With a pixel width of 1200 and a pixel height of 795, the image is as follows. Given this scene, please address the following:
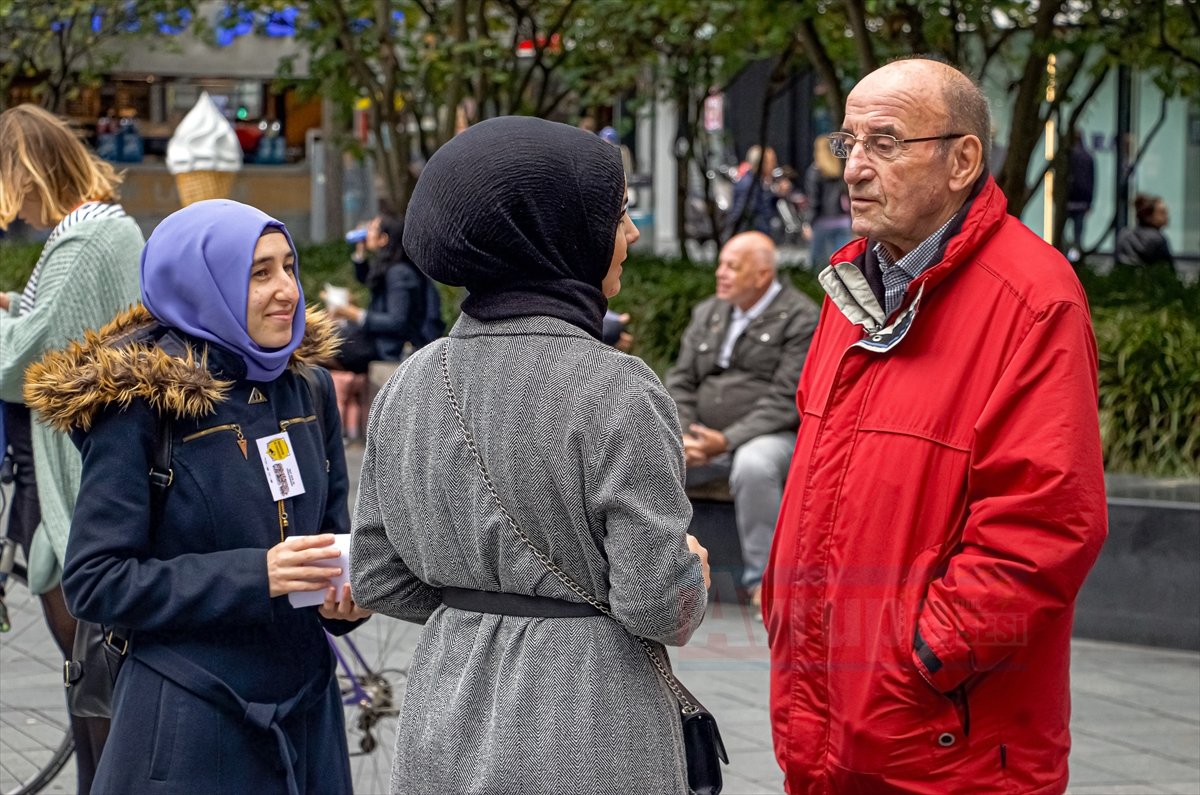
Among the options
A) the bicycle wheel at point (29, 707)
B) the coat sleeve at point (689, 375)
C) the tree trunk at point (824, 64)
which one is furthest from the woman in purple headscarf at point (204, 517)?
the tree trunk at point (824, 64)

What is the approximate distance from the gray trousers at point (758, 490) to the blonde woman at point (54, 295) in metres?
3.45

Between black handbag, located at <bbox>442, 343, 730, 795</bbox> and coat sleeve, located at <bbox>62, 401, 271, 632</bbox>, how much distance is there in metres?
0.95

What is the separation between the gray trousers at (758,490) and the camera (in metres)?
7.26

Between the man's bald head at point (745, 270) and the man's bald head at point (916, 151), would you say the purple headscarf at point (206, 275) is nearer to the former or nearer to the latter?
the man's bald head at point (916, 151)

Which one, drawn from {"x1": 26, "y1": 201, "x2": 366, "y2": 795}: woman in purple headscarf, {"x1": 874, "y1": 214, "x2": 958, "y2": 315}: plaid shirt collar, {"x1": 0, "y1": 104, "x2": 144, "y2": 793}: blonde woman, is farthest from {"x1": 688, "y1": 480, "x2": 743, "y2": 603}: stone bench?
{"x1": 874, "y1": 214, "x2": 958, "y2": 315}: plaid shirt collar

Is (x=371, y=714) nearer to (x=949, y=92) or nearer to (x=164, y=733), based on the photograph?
(x=164, y=733)

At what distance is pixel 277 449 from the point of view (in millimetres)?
3338

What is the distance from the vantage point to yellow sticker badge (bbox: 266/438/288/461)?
3326 mm

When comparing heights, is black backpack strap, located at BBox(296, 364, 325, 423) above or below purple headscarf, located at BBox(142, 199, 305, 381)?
below

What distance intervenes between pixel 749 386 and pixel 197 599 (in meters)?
4.64

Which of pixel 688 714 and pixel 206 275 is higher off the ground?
pixel 206 275

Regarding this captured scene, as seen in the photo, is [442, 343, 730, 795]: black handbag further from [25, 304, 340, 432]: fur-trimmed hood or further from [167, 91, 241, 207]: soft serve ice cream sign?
[167, 91, 241, 207]: soft serve ice cream sign

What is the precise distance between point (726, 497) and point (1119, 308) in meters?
2.48

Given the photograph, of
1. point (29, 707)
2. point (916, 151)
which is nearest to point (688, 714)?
point (916, 151)
